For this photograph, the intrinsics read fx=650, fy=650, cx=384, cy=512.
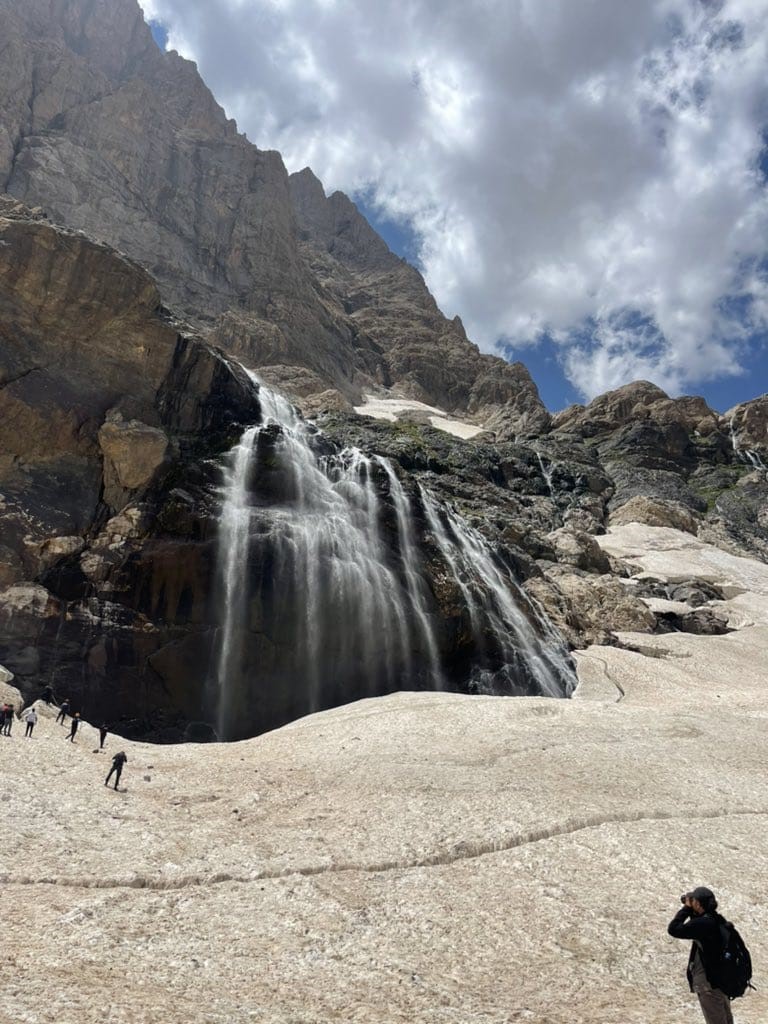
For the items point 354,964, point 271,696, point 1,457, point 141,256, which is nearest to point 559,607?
point 271,696

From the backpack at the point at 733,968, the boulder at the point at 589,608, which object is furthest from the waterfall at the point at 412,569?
the backpack at the point at 733,968

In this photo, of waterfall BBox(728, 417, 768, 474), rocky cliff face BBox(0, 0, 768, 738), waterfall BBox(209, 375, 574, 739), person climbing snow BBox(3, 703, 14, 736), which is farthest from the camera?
waterfall BBox(728, 417, 768, 474)

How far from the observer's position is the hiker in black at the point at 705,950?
18.7 feet

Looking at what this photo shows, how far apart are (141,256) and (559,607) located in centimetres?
10088

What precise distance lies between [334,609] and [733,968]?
29.4 metres

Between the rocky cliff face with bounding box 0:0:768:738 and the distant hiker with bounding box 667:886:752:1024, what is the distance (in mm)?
27438

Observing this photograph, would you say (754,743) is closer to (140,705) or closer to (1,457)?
(140,705)

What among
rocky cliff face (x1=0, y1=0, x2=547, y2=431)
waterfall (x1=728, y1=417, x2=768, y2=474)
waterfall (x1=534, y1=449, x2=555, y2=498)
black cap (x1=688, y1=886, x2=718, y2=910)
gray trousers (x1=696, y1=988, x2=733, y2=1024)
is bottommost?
gray trousers (x1=696, y1=988, x2=733, y2=1024)

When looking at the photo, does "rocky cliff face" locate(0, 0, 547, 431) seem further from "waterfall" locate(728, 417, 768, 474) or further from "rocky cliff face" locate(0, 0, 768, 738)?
"waterfall" locate(728, 417, 768, 474)

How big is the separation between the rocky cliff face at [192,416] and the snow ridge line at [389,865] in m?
20.9

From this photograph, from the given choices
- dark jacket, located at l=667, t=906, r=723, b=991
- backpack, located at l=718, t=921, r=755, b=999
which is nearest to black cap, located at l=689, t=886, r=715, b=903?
dark jacket, located at l=667, t=906, r=723, b=991

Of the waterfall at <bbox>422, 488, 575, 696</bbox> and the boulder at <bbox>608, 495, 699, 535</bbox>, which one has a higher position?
the boulder at <bbox>608, 495, 699, 535</bbox>

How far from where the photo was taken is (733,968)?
5.66 metres

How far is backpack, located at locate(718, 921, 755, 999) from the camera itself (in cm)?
564
